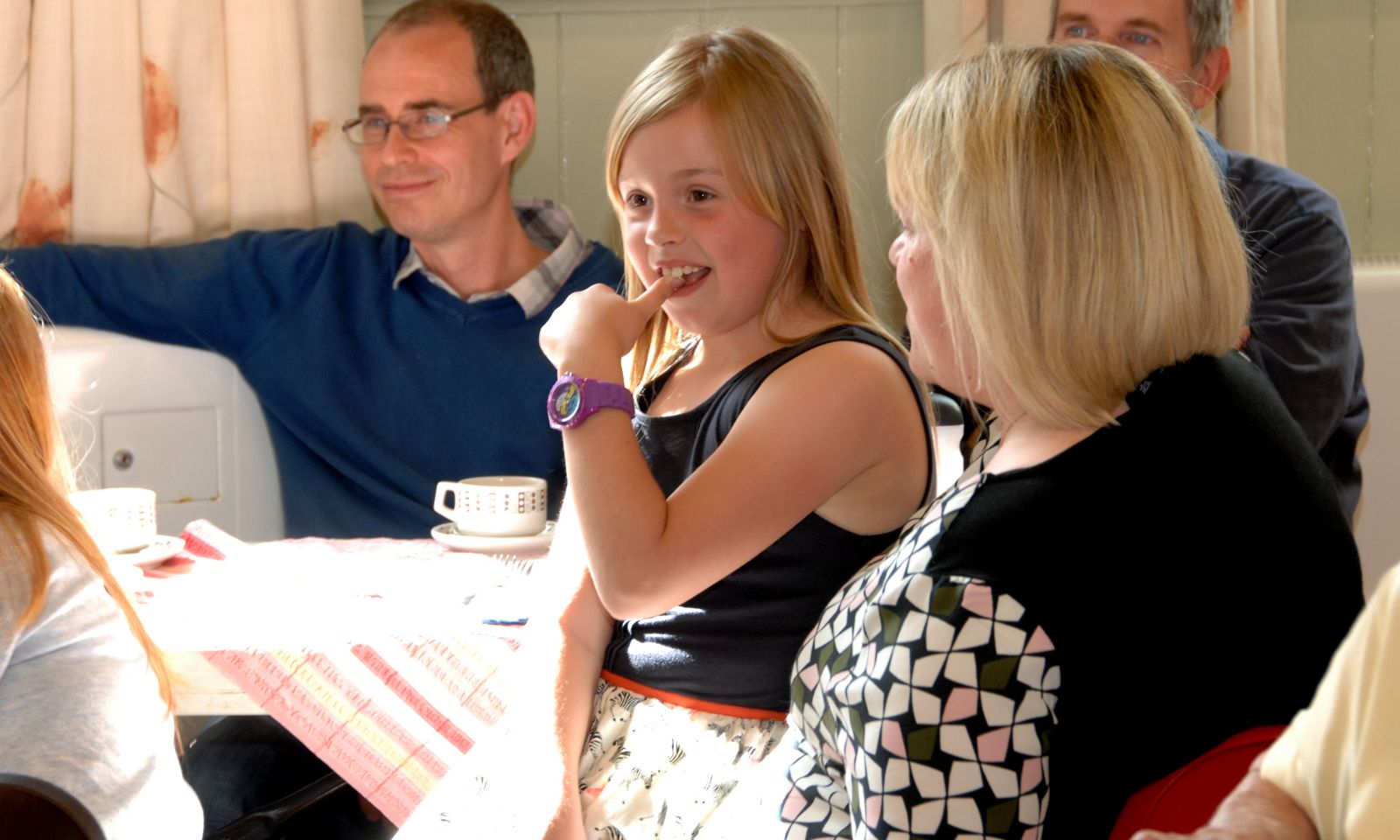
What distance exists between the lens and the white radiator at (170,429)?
202cm

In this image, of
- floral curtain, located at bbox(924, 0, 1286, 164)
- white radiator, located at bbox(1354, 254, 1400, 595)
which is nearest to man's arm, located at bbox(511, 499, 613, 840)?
floral curtain, located at bbox(924, 0, 1286, 164)

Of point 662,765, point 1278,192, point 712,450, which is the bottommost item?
point 662,765

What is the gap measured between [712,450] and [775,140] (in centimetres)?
26

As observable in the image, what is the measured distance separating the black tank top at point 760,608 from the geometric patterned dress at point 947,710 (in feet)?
0.91

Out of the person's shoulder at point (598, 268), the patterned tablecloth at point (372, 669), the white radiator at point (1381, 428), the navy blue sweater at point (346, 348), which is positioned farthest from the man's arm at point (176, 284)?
the white radiator at point (1381, 428)

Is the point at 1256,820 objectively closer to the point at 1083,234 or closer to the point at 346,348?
the point at 1083,234

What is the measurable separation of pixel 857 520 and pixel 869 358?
0.41 ft

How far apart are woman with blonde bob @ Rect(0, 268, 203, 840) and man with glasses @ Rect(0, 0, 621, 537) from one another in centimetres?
86

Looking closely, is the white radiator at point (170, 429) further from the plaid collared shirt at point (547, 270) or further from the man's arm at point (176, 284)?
the plaid collared shirt at point (547, 270)

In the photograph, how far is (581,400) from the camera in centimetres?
107

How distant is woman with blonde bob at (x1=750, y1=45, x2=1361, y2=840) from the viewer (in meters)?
0.74

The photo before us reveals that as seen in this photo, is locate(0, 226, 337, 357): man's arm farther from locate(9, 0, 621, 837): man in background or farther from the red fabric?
the red fabric

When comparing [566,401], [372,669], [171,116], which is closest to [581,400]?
[566,401]

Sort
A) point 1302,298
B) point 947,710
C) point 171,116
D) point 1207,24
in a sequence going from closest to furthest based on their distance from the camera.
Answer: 1. point 947,710
2. point 1302,298
3. point 1207,24
4. point 171,116
